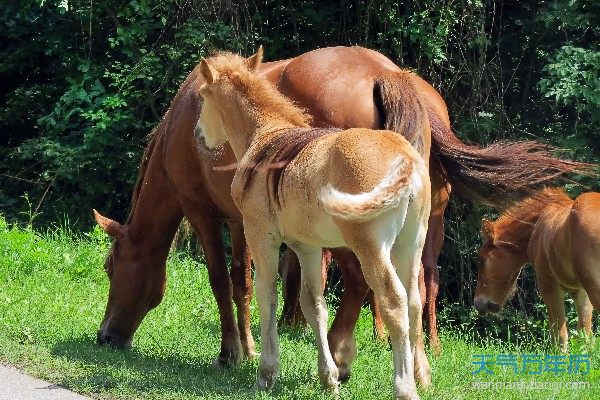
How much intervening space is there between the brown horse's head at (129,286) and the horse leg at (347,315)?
6.94ft

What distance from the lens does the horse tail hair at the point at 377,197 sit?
4758mm

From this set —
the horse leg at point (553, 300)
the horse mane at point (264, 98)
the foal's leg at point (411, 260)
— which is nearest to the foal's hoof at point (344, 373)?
the foal's leg at point (411, 260)

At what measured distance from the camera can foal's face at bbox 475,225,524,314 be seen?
10117 millimetres

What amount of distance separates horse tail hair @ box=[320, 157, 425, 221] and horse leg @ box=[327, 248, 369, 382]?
1.23 m

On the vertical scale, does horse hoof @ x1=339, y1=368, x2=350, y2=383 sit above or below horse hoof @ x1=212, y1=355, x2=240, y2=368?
above

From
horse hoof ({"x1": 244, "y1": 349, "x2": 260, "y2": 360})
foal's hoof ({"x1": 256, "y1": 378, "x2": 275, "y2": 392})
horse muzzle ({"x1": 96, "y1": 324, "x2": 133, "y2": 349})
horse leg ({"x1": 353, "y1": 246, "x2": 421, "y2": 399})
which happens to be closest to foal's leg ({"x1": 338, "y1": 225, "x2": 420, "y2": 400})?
horse leg ({"x1": 353, "y1": 246, "x2": 421, "y2": 399})

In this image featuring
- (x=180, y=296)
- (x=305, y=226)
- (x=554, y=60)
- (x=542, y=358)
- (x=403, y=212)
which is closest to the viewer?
(x=403, y=212)

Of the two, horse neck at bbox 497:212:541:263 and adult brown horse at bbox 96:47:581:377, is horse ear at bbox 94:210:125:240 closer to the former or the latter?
adult brown horse at bbox 96:47:581:377

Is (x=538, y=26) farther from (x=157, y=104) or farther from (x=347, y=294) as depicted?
(x=347, y=294)

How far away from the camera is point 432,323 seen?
795 cm

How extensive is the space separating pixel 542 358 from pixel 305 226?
8.09ft

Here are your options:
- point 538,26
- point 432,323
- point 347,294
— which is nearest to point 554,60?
point 538,26

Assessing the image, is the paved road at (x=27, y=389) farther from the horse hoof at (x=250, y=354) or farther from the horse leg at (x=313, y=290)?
the horse hoof at (x=250, y=354)

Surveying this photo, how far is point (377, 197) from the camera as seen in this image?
4.79 metres
